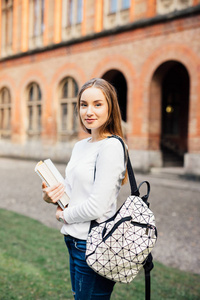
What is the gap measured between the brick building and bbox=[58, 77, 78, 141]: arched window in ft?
0.17

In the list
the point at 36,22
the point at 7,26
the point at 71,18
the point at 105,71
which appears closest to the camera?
the point at 105,71

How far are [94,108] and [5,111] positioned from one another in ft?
64.9

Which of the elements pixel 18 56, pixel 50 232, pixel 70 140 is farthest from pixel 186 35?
pixel 18 56

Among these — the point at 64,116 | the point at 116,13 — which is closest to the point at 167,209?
the point at 116,13

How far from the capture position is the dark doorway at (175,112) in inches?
591

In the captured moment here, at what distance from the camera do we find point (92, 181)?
1514 mm

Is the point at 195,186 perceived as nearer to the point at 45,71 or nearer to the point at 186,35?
the point at 186,35

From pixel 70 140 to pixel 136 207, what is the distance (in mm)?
14667

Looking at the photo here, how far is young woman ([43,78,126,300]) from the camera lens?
4.75ft

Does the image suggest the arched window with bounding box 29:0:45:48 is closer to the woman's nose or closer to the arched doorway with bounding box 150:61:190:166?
the arched doorway with bounding box 150:61:190:166

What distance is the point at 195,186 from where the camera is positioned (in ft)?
31.8

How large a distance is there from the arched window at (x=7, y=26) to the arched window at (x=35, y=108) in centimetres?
358

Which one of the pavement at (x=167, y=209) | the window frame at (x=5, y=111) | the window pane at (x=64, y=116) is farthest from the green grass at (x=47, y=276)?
the window frame at (x=5, y=111)

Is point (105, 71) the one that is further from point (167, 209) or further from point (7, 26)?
point (7, 26)
